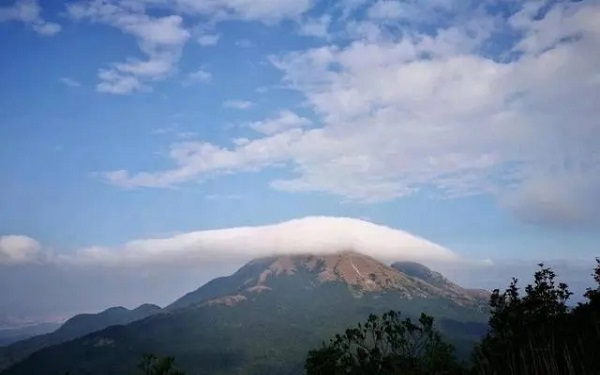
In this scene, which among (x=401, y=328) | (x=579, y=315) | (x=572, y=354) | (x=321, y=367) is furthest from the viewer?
(x=401, y=328)

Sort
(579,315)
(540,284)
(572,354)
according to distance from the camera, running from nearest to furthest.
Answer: (572,354) → (540,284) → (579,315)

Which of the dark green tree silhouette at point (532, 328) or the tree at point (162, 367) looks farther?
the dark green tree silhouette at point (532, 328)

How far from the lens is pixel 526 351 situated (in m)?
48.6

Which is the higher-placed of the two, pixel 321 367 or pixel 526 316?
pixel 526 316

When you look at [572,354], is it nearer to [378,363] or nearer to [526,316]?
[526,316]

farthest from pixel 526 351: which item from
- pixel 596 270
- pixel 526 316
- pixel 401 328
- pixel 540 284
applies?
pixel 401 328

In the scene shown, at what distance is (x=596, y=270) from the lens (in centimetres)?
4778

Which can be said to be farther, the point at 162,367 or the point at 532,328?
the point at 532,328

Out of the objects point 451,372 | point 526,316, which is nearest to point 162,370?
point 451,372

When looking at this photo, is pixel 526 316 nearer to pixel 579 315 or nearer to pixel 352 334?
pixel 579 315

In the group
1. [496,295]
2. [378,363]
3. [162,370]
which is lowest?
[378,363]

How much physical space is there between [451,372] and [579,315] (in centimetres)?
1569

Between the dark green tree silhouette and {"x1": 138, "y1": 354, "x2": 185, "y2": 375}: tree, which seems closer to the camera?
{"x1": 138, "y1": 354, "x2": 185, "y2": 375}: tree

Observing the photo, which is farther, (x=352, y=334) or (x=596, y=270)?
(x=352, y=334)
